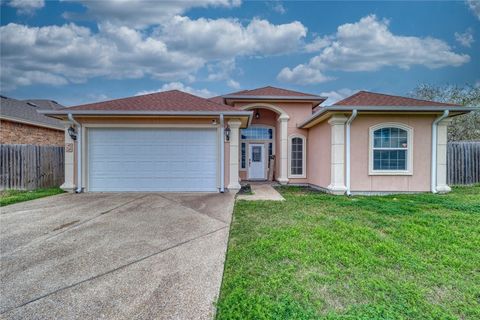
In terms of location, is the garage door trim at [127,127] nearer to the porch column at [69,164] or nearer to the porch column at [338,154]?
the porch column at [69,164]

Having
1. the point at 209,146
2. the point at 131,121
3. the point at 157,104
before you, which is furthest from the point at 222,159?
the point at 131,121

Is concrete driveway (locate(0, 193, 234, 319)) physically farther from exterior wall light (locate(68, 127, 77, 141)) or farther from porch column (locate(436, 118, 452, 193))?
porch column (locate(436, 118, 452, 193))

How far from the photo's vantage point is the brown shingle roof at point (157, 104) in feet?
26.9

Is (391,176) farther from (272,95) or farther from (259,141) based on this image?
(259,141)

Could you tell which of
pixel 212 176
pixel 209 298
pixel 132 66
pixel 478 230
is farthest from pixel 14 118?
pixel 478 230

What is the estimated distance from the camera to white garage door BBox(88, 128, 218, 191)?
8.43m

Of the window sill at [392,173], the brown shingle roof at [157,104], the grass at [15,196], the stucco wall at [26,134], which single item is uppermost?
the brown shingle roof at [157,104]

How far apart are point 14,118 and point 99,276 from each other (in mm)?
13034

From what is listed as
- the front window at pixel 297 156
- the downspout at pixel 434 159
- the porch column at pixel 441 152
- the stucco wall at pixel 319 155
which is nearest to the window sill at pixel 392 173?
the downspout at pixel 434 159

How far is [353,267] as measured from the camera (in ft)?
9.71

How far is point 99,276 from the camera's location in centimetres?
282

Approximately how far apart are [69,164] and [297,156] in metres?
9.00

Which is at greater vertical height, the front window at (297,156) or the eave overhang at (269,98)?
the eave overhang at (269,98)

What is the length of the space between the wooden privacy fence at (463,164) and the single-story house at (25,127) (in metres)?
19.2
